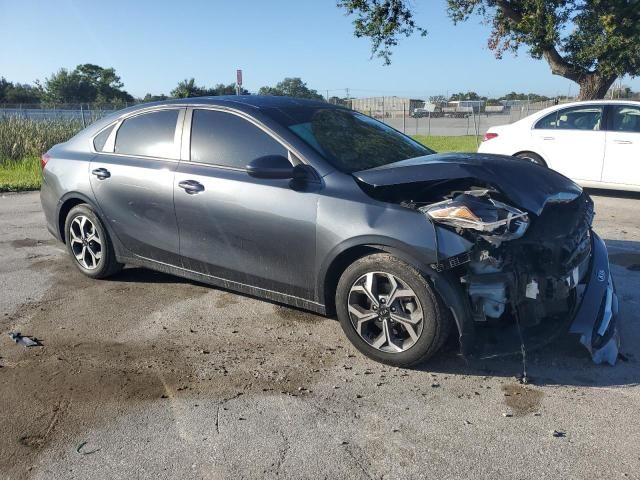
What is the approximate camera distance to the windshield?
4117mm

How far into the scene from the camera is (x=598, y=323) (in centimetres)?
358

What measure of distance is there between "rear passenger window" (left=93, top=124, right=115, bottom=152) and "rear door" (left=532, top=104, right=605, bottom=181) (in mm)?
7103

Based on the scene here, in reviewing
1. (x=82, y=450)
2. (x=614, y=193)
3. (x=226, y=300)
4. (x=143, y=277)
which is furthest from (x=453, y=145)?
(x=82, y=450)

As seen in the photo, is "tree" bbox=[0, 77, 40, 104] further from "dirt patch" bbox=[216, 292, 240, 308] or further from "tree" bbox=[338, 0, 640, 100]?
"dirt patch" bbox=[216, 292, 240, 308]

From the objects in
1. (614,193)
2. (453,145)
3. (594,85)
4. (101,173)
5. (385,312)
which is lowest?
(614,193)

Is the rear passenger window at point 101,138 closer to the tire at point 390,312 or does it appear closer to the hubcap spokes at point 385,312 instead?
the tire at point 390,312

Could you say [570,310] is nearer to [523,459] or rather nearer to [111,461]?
[523,459]

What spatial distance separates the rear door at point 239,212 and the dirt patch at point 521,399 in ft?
4.64

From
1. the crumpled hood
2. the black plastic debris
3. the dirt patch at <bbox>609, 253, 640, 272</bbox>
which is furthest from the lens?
A: the dirt patch at <bbox>609, 253, 640, 272</bbox>

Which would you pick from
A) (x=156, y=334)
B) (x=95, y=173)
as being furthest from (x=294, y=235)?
(x=95, y=173)

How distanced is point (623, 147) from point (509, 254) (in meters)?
6.80

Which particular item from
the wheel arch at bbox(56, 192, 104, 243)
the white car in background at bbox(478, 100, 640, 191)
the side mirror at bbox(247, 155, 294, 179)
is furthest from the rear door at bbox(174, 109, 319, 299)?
the white car in background at bbox(478, 100, 640, 191)

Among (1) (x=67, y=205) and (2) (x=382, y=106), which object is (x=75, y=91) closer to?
(2) (x=382, y=106)

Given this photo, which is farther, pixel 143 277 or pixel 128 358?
pixel 143 277
